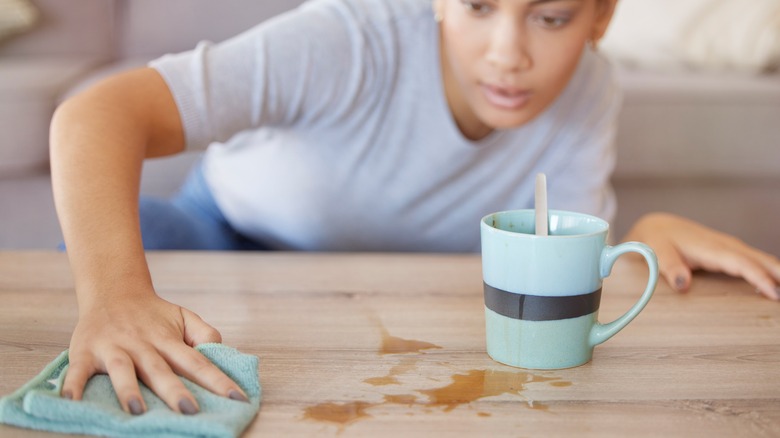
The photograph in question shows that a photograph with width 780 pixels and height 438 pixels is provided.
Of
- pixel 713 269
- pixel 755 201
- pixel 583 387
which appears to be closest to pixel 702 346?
pixel 583 387

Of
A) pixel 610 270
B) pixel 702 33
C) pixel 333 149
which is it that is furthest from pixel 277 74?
pixel 702 33

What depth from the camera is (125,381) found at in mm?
568

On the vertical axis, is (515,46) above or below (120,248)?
above

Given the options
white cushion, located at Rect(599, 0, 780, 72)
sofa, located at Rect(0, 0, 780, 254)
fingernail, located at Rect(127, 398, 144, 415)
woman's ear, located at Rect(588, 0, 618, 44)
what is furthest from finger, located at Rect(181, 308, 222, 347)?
white cushion, located at Rect(599, 0, 780, 72)

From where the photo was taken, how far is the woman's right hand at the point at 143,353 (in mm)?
563

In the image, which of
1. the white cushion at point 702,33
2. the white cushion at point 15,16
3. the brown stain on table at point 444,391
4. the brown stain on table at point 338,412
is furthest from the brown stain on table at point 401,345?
the white cushion at point 15,16

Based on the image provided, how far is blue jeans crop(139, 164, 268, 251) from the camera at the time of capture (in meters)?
1.16

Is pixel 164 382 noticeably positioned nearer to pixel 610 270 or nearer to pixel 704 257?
pixel 610 270

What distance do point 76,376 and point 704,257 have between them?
70cm

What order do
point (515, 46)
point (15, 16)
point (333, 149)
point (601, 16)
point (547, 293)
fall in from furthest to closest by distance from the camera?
point (15, 16), point (333, 149), point (601, 16), point (515, 46), point (547, 293)

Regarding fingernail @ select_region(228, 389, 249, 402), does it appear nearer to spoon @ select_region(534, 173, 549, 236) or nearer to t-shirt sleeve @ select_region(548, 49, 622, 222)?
spoon @ select_region(534, 173, 549, 236)

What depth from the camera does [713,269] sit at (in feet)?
3.20

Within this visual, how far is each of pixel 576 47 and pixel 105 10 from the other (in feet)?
5.41

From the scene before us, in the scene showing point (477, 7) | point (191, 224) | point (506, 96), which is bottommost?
Result: point (191, 224)
